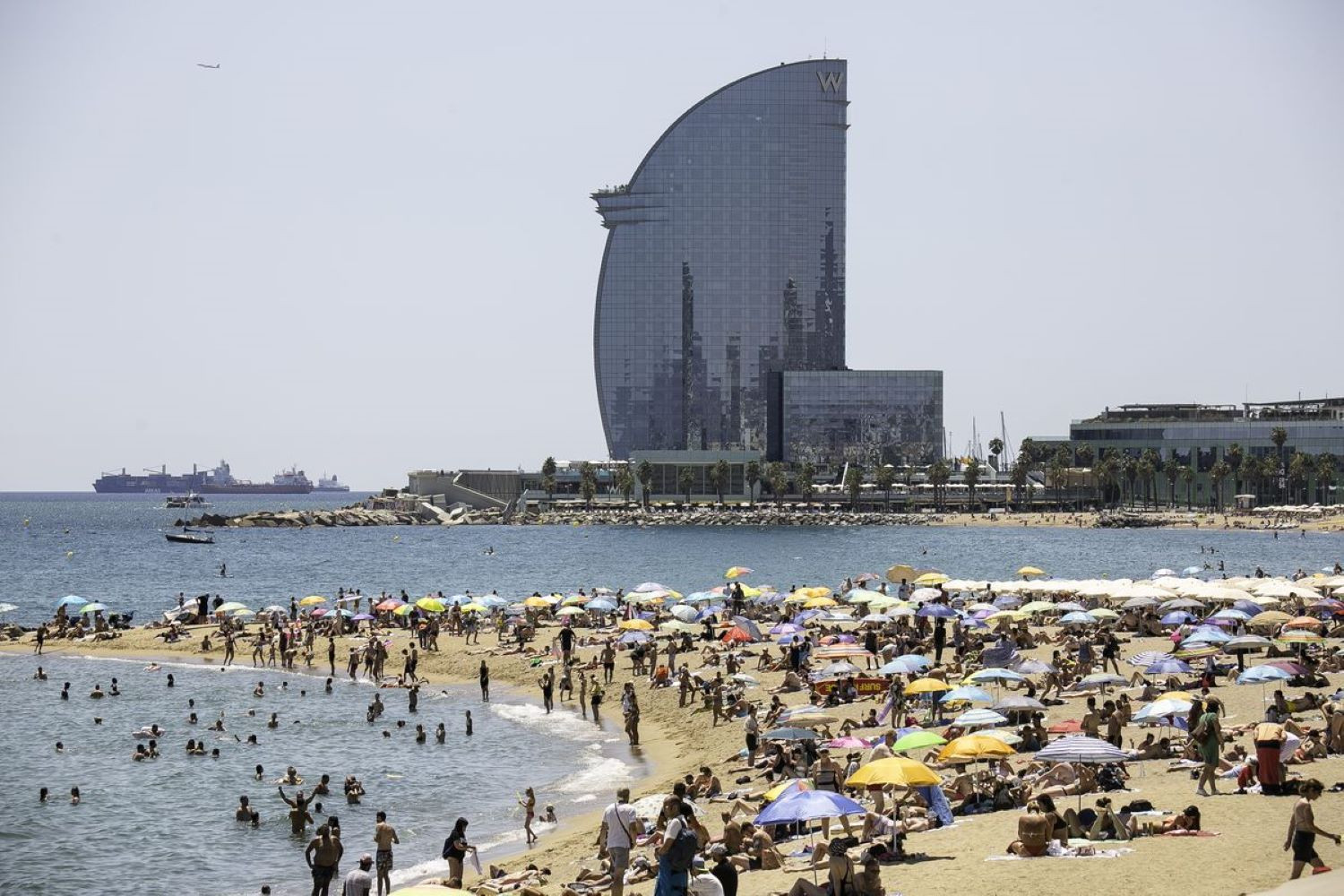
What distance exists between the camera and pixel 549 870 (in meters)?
20.6

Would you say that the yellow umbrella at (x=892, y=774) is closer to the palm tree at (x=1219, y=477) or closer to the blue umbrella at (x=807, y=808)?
the blue umbrella at (x=807, y=808)

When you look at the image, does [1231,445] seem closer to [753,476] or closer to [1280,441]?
[1280,441]

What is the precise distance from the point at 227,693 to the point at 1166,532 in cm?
11236

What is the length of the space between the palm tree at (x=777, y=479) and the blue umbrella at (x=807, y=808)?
164 meters

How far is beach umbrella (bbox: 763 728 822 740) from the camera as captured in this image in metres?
25.5

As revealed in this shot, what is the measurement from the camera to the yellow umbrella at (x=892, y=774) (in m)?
18.3

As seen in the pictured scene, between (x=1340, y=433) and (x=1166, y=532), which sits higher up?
(x=1340, y=433)

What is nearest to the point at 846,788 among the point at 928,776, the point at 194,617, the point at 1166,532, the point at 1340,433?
the point at 928,776

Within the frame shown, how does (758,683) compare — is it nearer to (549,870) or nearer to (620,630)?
(620,630)

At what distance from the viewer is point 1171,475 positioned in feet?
534

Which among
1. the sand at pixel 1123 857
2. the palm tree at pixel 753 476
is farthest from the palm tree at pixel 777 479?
the sand at pixel 1123 857

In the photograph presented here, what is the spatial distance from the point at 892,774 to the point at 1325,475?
149 m

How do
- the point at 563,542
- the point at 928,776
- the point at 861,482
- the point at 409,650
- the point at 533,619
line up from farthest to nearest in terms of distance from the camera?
the point at 861,482, the point at 563,542, the point at 533,619, the point at 409,650, the point at 928,776

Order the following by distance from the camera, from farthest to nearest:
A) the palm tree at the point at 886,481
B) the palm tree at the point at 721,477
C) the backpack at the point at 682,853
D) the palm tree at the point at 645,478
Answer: the palm tree at the point at 721,477 < the palm tree at the point at 645,478 < the palm tree at the point at 886,481 < the backpack at the point at 682,853
